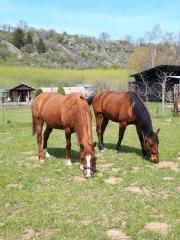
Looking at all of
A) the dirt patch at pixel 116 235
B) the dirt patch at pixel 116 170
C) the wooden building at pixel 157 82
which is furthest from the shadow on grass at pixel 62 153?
the wooden building at pixel 157 82

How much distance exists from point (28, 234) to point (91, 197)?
1.79 meters

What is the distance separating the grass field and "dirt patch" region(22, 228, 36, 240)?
0.05 feet

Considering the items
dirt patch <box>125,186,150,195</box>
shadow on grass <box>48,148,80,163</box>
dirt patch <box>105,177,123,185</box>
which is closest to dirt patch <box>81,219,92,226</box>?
dirt patch <box>125,186,150,195</box>

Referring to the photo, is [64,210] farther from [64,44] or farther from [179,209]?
[64,44]

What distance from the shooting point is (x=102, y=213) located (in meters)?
6.41

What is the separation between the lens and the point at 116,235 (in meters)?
5.59

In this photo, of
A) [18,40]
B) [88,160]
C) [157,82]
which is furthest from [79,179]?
[18,40]

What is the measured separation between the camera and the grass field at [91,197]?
5.78 m

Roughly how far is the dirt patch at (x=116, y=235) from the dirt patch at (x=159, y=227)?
426mm

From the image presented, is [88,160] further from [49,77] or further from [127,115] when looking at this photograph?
[49,77]

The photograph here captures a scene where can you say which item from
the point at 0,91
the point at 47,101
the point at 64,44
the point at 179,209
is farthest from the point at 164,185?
the point at 64,44

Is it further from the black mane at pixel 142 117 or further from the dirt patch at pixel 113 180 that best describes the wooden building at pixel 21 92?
the dirt patch at pixel 113 180

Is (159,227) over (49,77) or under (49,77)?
under

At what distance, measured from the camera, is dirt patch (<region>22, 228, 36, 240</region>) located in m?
5.57
